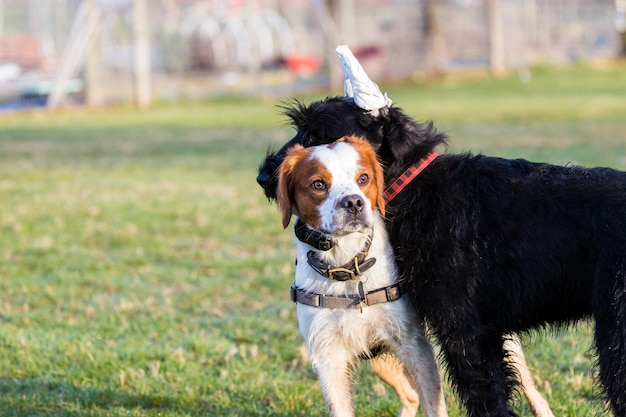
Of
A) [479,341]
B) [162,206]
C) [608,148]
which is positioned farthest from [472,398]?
[608,148]

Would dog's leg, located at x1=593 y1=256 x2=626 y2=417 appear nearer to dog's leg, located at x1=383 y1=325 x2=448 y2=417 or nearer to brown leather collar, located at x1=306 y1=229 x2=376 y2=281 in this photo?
dog's leg, located at x1=383 y1=325 x2=448 y2=417

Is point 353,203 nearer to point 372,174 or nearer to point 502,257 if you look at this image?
point 372,174

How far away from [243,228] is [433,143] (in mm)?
5301

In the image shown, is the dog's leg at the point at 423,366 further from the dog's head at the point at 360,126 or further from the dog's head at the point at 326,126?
the dog's head at the point at 326,126

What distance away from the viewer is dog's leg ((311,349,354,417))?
4.25m

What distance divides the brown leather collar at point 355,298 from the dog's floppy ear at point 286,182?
1.20ft

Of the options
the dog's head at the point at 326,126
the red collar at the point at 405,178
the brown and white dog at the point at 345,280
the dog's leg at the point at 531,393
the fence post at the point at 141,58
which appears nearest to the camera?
the brown and white dog at the point at 345,280

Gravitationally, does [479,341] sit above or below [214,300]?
above

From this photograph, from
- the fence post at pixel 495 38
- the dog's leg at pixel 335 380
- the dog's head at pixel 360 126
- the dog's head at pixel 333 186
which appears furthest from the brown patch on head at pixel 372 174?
the fence post at pixel 495 38

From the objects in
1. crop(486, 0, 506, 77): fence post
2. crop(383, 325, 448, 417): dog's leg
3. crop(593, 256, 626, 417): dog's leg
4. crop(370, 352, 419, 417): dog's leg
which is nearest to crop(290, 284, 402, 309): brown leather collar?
crop(383, 325, 448, 417): dog's leg

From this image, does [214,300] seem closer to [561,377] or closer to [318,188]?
[561,377]

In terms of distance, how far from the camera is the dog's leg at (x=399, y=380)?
469cm

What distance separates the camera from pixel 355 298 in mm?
4168

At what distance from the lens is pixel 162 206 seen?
1047 centimetres
